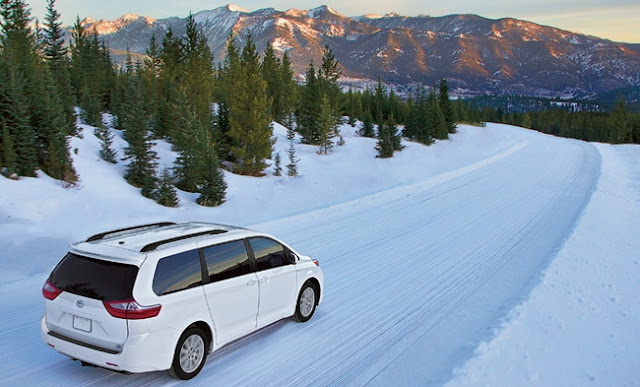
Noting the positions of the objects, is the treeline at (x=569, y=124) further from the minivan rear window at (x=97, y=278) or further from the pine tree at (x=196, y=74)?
the minivan rear window at (x=97, y=278)

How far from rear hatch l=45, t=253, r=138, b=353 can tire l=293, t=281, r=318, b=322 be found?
2922 millimetres

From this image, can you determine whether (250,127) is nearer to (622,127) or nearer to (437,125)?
(437,125)

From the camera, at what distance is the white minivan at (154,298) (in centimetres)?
486

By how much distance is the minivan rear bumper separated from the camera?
15.8ft

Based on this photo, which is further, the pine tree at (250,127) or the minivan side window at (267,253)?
the pine tree at (250,127)

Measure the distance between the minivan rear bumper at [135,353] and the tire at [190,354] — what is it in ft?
0.45

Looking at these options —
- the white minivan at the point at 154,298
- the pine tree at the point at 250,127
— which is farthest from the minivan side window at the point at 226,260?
the pine tree at the point at 250,127

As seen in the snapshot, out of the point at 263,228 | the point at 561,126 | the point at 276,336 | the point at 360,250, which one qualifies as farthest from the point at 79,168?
the point at 561,126

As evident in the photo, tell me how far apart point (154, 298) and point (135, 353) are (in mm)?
586

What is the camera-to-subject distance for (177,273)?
530cm

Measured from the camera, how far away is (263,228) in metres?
13.6

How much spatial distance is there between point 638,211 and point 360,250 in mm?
11910

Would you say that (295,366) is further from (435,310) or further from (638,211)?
(638,211)

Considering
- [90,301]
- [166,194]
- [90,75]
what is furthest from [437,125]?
[90,301]
